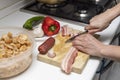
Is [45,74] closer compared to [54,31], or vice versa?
[45,74]

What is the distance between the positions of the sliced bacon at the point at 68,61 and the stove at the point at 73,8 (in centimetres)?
33

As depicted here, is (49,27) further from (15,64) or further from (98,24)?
(15,64)

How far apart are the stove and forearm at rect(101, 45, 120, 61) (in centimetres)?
34

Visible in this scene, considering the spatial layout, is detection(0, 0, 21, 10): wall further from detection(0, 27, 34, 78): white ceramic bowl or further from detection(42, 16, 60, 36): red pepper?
detection(0, 27, 34, 78): white ceramic bowl

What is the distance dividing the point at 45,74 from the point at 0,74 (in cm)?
15

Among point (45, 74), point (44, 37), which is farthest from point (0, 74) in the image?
point (44, 37)

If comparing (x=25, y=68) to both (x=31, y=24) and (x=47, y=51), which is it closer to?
(x=47, y=51)

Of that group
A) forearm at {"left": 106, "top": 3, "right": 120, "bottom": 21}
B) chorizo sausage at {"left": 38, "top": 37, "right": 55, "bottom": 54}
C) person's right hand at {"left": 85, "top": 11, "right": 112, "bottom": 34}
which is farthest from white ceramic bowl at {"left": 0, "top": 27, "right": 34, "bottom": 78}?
forearm at {"left": 106, "top": 3, "right": 120, "bottom": 21}

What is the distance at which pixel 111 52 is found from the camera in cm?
75

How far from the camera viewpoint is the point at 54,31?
0.96 m

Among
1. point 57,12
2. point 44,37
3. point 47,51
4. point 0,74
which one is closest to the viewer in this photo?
point 0,74

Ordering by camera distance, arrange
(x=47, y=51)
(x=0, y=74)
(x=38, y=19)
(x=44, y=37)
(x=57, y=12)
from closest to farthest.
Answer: (x=0, y=74) → (x=47, y=51) → (x=44, y=37) → (x=38, y=19) → (x=57, y=12)

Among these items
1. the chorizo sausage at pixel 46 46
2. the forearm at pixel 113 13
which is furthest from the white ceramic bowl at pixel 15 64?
the forearm at pixel 113 13

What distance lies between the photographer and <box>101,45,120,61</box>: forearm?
740 millimetres
